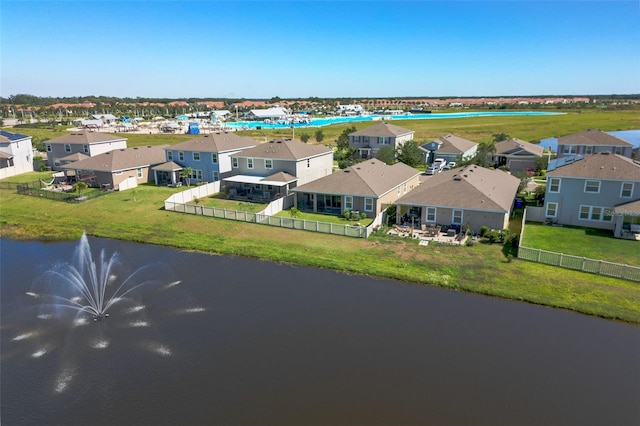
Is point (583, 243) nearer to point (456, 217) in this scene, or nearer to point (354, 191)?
point (456, 217)

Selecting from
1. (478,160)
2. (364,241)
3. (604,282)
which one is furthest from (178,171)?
(604,282)

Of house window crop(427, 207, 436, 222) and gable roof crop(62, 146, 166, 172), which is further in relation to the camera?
gable roof crop(62, 146, 166, 172)

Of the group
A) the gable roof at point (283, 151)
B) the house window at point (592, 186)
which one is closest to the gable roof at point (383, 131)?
the gable roof at point (283, 151)

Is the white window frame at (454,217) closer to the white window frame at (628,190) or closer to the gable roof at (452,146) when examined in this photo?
the white window frame at (628,190)

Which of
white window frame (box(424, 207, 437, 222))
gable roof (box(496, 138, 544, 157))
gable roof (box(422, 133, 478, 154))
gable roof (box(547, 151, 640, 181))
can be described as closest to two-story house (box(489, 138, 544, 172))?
gable roof (box(496, 138, 544, 157))

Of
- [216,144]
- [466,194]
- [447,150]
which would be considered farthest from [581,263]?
[447,150]

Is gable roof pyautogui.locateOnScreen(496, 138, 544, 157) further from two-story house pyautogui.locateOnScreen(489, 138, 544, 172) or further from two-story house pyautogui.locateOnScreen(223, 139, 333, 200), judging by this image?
two-story house pyautogui.locateOnScreen(223, 139, 333, 200)
